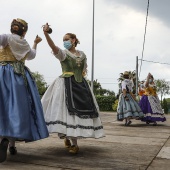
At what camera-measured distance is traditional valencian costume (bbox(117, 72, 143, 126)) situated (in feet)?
30.5

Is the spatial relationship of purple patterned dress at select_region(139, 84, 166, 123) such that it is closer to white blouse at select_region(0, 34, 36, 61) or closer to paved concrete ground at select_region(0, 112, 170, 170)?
paved concrete ground at select_region(0, 112, 170, 170)

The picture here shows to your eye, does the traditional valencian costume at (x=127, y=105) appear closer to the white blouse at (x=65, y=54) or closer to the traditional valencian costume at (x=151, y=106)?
the traditional valencian costume at (x=151, y=106)

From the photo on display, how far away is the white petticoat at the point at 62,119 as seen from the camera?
4.01 meters

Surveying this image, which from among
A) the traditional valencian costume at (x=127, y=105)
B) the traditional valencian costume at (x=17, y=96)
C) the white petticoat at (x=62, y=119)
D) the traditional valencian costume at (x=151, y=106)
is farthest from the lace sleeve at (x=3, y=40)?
the traditional valencian costume at (x=151, y=106)

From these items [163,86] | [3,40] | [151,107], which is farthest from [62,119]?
[163,86]

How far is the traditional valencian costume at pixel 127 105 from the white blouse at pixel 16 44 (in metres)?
5.76

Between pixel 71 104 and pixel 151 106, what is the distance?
5826 mm

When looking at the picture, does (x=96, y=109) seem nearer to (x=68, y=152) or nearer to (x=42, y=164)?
(x=68, y=152)

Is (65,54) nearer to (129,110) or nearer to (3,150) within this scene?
(3,150)

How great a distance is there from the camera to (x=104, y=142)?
17.3 ft

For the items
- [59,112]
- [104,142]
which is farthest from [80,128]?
[104,142]

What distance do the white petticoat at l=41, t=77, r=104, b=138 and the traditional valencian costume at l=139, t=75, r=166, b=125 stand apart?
5.46m

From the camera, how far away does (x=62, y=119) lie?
4.07 m

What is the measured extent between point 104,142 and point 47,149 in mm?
1167
